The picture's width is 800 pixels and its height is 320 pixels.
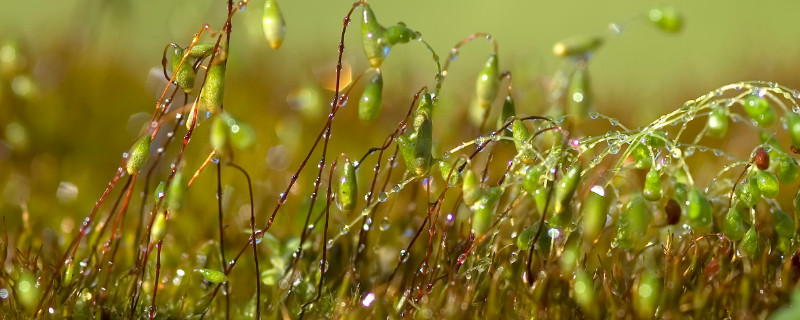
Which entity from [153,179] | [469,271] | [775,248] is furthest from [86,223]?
[775,248]

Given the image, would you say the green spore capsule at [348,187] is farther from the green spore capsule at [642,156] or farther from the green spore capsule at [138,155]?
the green spore capsule at [642,156]

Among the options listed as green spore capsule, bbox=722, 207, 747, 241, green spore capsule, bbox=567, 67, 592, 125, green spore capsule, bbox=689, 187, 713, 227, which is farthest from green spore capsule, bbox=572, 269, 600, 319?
green spore capsule, bbox=567, 67, 592, 125

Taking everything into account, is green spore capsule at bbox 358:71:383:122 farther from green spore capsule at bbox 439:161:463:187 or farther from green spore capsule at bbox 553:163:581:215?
green spore capsule at bbox 553:163:581:215

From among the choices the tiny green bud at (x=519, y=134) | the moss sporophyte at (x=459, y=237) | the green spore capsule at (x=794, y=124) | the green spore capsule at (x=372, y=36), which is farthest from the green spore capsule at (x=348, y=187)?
the green spore capsule at (x=794, y=124)

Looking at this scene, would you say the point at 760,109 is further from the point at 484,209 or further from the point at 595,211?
the point at 484,209

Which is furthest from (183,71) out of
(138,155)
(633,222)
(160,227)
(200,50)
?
(633,222)

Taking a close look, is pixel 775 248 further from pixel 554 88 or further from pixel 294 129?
pixel 294 129
